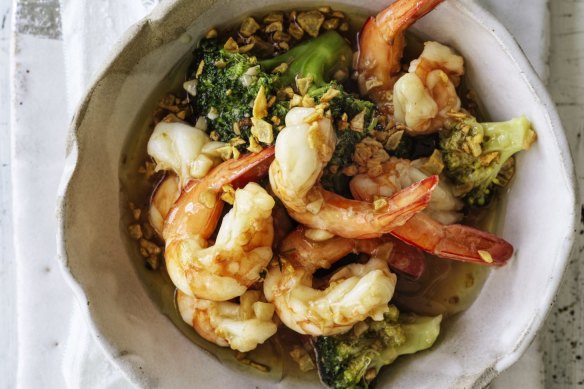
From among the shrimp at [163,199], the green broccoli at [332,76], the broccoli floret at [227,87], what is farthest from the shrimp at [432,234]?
the shrimp at [163,199]

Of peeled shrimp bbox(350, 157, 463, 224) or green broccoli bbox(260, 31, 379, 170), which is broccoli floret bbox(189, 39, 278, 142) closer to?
green broccoli bbox(260, 31, 379, 170)

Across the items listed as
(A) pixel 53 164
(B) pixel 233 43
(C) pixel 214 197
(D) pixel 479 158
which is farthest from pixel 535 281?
(A) pixel 53 164

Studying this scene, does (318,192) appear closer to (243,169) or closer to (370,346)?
(243,169)

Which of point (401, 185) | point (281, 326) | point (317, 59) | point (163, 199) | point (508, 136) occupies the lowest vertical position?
point (281, 326)

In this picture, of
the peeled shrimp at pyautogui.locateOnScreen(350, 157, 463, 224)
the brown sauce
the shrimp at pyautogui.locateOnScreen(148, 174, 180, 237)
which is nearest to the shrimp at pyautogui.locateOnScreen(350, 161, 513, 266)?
the peeled shrimp at pyautogui.locateOnScreen(350, 157, 463, 224)

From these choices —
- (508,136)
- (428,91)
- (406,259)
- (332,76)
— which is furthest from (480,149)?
(332,76)

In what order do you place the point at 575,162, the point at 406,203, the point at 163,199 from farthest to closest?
the point at 575,162, the point at 163,199, the point at 406,203

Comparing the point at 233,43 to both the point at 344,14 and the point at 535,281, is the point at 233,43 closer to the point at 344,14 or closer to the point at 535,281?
the point at 344,14
